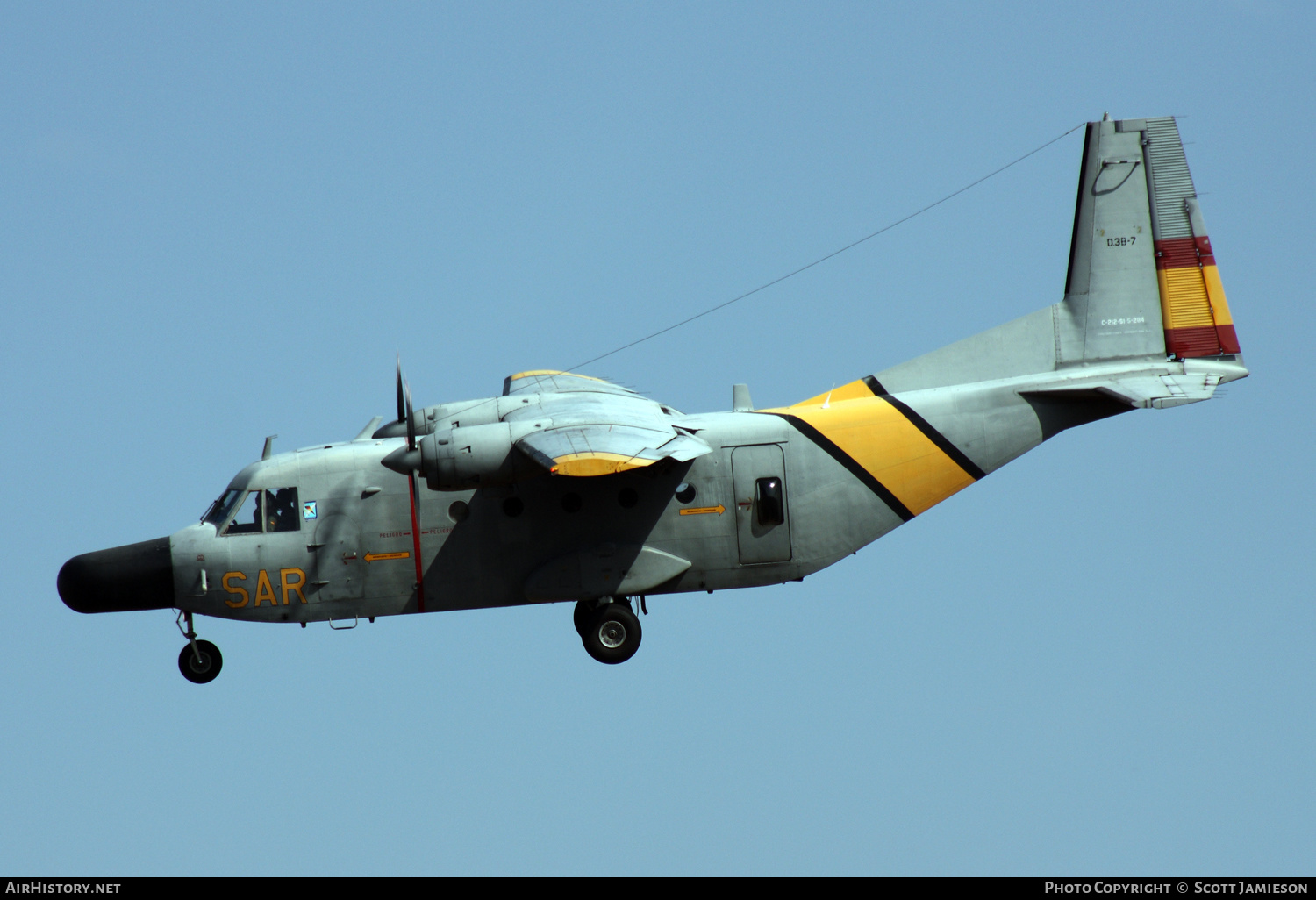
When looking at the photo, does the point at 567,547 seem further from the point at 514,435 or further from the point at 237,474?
the point at 237,474

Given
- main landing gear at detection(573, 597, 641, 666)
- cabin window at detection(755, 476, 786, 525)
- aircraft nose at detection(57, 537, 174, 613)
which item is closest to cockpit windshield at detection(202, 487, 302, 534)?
aircraft nose at detection(57, 537, 174, 613)

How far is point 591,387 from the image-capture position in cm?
2247

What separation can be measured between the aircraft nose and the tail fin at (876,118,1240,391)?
10486 millimetres

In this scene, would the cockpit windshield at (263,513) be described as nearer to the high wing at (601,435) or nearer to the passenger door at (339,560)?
the passenger door at (339,560)

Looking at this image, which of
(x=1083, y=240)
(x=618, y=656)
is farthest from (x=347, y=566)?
(x=1083, y=240)

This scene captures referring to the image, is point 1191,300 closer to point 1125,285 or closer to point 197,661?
point 1125,285

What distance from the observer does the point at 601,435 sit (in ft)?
61.2

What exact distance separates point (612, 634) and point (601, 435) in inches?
140

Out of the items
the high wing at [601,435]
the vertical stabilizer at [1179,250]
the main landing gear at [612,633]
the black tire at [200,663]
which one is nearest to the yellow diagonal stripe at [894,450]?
the high wing at [601,435]

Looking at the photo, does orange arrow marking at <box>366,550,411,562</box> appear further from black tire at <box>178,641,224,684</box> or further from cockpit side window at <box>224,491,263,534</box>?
black tire at <box>178,641,224,684</box>

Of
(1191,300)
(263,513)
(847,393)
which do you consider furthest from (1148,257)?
(263,513)

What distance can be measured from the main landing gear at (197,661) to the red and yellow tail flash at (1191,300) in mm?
14256

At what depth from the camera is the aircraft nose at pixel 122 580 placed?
68.7ft

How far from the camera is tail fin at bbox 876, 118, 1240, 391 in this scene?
22.0 m
